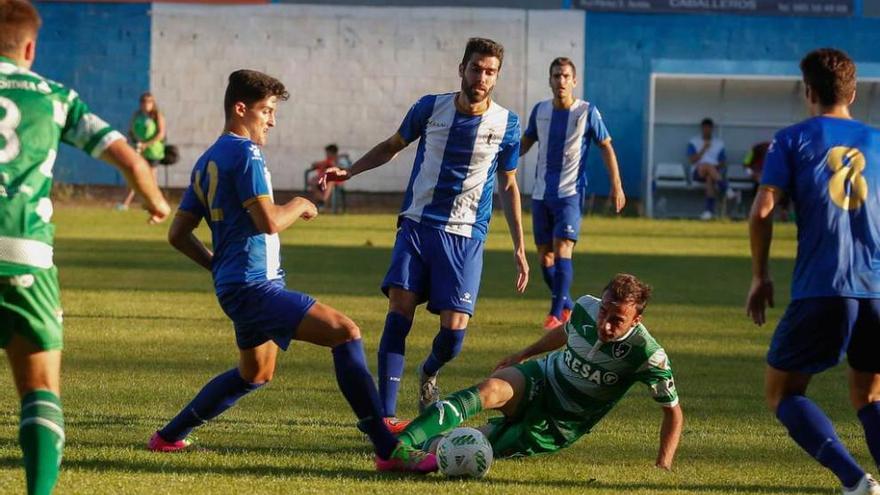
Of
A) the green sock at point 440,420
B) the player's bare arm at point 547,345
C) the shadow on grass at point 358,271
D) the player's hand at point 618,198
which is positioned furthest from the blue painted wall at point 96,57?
the green sock at point 440,420

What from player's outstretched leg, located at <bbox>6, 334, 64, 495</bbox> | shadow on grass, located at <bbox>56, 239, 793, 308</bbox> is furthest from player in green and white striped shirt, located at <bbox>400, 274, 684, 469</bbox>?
shadow on grass, located at <bbox>56, 239, 793, 308</bbox>

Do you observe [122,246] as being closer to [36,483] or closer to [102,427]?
[102,427]

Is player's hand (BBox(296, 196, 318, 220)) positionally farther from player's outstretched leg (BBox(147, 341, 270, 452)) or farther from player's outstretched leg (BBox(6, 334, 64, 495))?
player's outstretched leg (BBox(6, 334, 64, 495))

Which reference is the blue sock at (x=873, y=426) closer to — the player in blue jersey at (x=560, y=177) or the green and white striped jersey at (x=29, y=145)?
the green and white striped jersey at (x=29, y=145)

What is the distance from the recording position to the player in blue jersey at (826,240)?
5770 millimetres

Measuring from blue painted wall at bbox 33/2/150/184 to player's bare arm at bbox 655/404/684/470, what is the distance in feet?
84.1

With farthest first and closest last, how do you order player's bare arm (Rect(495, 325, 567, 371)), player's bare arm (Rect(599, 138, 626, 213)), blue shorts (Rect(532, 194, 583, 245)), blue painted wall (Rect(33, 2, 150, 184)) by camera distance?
blue painted wall (Rect(33, 2, 150, 184)) < blue shorts (Rect(532, 194, 583, 245)) < player's bare arm (Rect(599, 138, 626, 213)) < player's bare arm (Rect(495, 325, 567, 371))

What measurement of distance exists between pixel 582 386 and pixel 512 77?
25.0 meters

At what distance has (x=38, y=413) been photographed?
4980 mm

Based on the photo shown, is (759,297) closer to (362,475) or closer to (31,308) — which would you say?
(362,475)

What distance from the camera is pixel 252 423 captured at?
25.0ft

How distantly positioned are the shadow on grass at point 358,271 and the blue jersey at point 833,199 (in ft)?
28.6

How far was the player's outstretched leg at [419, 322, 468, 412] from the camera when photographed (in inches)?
303

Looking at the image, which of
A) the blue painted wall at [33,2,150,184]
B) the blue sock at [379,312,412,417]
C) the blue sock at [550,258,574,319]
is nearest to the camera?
the blue sock at [379,312,412,417]
